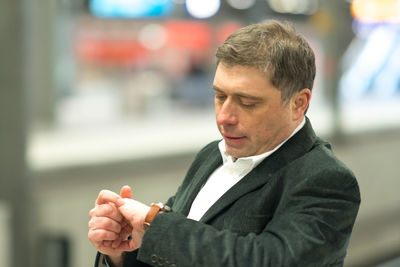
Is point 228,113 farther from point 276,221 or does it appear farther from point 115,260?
point 115,260

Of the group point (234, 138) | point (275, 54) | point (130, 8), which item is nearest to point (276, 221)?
point (234, 138)

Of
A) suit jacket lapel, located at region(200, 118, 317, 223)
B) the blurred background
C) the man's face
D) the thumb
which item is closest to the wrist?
the thumb

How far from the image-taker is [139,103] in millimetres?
9414

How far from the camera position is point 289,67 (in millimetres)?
1330

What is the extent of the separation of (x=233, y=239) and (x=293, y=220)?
0.40 ft

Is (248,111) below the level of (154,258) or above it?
above

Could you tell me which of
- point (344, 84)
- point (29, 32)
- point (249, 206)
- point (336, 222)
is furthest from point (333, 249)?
point (344, 84)

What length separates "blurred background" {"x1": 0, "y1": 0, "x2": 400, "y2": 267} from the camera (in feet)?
16.7

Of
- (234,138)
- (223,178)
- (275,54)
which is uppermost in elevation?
(275,54)

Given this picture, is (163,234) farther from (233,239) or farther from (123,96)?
(123,96)

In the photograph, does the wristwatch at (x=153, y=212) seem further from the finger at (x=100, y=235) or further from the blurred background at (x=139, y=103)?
the blurred background at (x=139, y=103)

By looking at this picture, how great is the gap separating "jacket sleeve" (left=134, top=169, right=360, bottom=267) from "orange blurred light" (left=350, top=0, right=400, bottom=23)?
28.2 feet

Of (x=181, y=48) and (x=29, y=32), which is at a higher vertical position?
(x=29, y=32)

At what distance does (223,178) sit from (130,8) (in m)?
5.95
